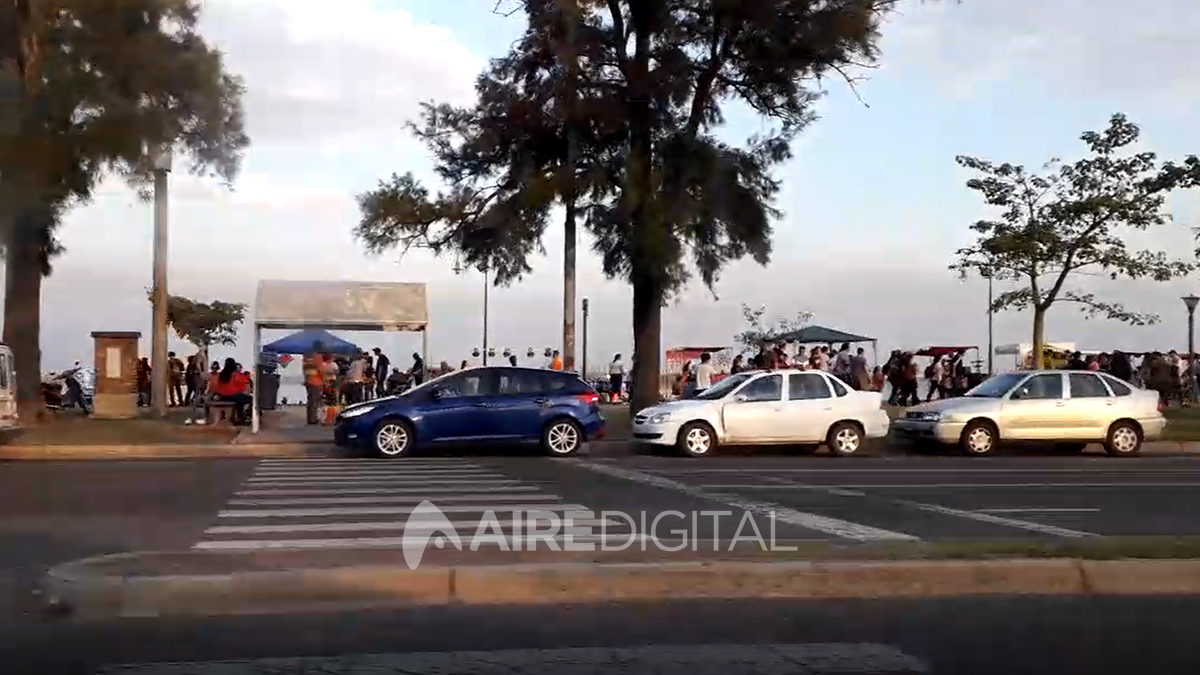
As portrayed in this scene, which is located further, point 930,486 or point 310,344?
point 310,344

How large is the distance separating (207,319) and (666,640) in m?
72.9

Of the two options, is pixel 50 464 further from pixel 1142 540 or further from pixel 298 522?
pixel 1142 540

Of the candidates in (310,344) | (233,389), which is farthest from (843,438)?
(310,344)

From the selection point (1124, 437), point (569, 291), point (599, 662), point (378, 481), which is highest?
point (569, 291)

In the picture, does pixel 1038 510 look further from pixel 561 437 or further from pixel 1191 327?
pixel 1191 327

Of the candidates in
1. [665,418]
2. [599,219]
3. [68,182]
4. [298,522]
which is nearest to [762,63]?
[599,219]

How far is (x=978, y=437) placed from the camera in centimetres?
2344

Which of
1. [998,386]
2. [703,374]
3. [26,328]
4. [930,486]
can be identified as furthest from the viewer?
[703,374]

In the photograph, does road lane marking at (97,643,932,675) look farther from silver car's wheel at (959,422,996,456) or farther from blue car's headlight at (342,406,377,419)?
silver car's wheel at (959,422,996,456)

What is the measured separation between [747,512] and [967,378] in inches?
855

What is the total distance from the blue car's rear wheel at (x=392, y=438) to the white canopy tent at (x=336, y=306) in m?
4.60

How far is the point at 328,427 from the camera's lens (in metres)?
27.2

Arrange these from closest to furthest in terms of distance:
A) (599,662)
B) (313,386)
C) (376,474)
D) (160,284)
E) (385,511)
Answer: (599,662), (385,511), (376,474), (160,284), (313,386)

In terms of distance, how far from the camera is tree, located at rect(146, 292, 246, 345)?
241 feet
